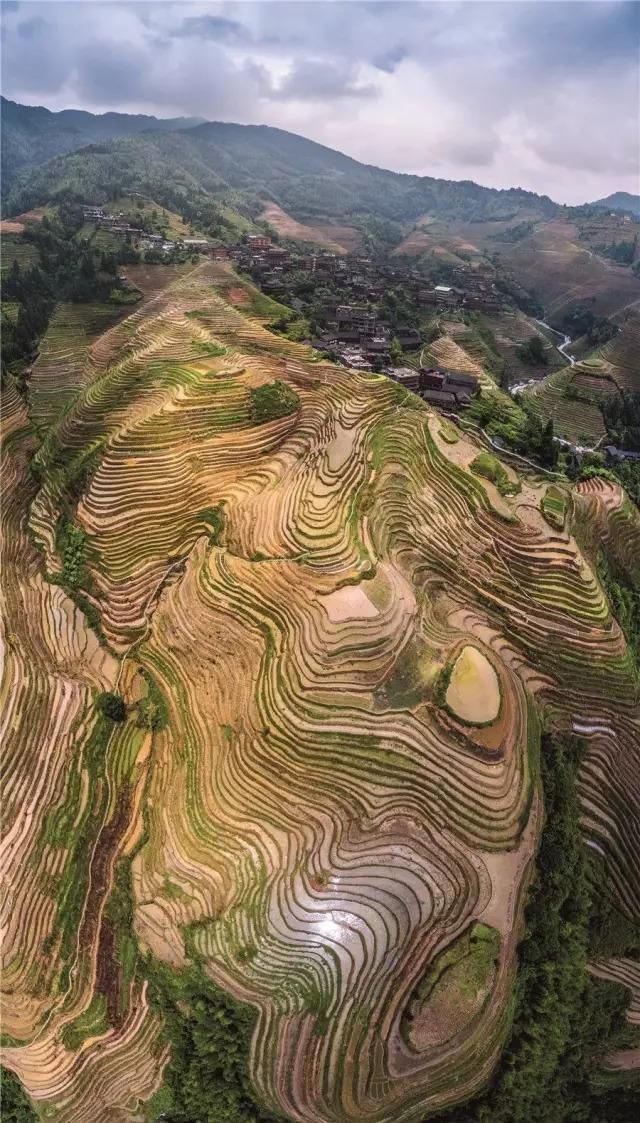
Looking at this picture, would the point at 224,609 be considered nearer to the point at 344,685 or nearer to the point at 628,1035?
the point at 344,685

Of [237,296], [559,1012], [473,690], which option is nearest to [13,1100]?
[559,1012]

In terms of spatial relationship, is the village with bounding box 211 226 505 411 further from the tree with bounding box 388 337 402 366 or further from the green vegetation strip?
the green vegetation strip

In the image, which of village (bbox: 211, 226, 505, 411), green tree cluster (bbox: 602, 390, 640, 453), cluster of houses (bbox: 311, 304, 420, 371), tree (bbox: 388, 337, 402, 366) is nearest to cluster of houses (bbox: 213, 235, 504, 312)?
village (bbox: 211, 226, 505, 411)

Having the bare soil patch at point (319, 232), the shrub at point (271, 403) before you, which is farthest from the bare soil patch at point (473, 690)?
the bare soil patch at point (319, 232)

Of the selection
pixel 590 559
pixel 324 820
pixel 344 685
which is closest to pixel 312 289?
pixel 590 559

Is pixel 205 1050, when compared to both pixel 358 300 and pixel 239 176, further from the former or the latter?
pixel 239 176

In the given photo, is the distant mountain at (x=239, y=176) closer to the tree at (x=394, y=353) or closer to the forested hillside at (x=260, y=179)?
the forested hillside at (x=260, y=179)
